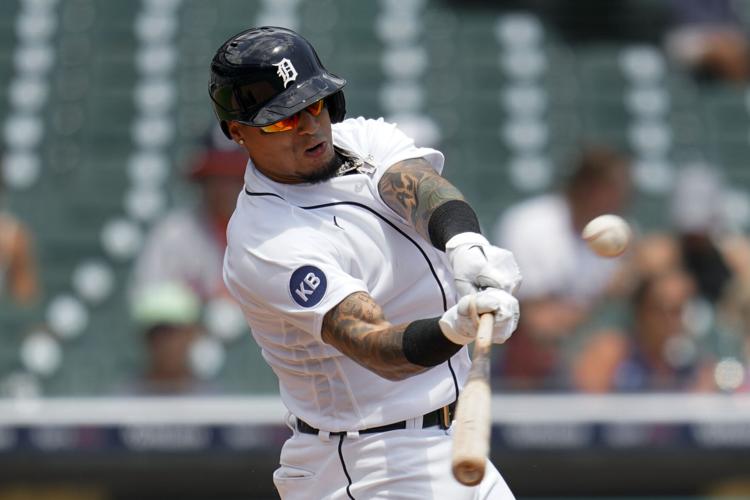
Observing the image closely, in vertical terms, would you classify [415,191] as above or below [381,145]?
below

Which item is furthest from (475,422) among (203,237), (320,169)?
(203,237)

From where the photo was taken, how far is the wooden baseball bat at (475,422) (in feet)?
6.56

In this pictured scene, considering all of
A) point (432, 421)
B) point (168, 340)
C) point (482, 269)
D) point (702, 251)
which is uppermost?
point (702, 251)

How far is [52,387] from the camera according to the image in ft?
17.1

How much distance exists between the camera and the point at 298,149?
8.88 feet

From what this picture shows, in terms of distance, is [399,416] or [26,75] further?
[26,75]

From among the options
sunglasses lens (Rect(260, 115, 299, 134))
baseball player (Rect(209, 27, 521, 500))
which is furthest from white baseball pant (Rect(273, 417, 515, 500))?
sunglasses lens (Rect(260, 115, 299, 134))

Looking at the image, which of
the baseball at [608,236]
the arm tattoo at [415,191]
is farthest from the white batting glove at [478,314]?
the baseball at [608,236]

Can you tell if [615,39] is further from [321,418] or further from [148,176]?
[321,418]

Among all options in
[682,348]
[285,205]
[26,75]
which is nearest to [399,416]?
[285,205]

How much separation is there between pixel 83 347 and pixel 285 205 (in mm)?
3312

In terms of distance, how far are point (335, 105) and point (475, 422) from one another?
3.17 feet

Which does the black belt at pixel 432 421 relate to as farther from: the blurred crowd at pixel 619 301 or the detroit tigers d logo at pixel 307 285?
the blurred crowd at pixel 619 301

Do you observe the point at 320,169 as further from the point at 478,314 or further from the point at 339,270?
the point at 478,314
